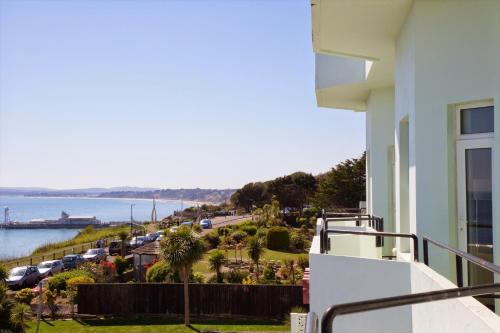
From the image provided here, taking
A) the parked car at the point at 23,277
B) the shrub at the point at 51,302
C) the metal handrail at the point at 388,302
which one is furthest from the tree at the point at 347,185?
the metal handrail at the point at 388,302

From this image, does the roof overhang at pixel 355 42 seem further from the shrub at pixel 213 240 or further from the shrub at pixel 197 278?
the shrub at pixel 213 240

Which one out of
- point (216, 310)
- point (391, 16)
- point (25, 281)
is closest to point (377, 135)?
point (391, 16)

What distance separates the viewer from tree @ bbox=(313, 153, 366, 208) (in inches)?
1535

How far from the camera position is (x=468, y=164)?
5668 mm

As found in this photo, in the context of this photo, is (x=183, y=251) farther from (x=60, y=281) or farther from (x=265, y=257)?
(x=265, y=257)

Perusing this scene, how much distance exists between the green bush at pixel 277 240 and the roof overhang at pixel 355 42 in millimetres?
23647

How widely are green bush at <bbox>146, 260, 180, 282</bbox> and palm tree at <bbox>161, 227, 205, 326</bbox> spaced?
5.93 ft

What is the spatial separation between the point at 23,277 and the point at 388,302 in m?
28.3

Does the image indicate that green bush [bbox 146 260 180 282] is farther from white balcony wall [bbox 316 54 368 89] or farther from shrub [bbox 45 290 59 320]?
white balcony wall [bbox 316 54 368 89]

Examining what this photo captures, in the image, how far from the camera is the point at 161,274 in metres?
23.0

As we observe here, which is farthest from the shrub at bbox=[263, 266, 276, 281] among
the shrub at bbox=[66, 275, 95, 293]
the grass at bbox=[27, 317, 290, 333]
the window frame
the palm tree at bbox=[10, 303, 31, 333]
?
the window frame

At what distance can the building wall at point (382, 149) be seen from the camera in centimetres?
1114

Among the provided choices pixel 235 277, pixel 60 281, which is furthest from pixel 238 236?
pixel 60 281

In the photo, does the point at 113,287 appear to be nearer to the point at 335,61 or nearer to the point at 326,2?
the point at 335,61
